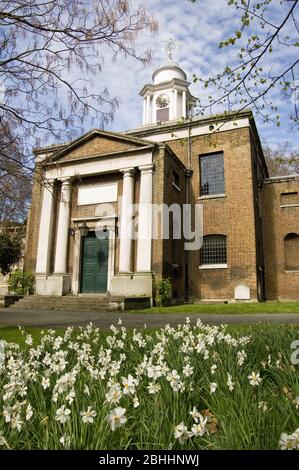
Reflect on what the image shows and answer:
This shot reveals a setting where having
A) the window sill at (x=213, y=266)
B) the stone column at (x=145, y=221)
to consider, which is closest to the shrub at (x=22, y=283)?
the stone column at (x=145, y=221)

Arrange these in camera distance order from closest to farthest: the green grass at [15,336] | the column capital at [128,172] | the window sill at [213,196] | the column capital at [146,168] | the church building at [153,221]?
the green grass at [15,336] < the church building at [153,221] < the column capital at [146,168] < the column capital at [128,172] < the window sill at [213,196]

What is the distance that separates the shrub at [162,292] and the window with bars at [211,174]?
296 inches

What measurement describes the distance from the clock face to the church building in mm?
14886

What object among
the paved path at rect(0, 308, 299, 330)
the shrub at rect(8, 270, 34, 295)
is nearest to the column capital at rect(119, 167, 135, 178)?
the shrub at rect(8, 270, 34, 295)

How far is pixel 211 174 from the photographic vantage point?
2247 cm

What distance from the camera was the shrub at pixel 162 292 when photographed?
16.9m

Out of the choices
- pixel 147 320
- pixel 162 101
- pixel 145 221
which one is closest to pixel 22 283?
pixel 145 221

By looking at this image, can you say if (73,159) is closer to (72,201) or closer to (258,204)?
(72,201)

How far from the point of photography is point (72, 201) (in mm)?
21438

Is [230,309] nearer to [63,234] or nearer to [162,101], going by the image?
[63,234]

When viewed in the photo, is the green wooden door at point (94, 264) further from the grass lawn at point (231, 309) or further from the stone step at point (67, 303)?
the grass lawn at point (231, 309)

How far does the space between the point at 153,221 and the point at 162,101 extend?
76.3 ft

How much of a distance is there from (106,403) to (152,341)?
8.29 feet

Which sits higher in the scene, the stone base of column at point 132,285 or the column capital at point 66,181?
the column capital at point 66,181
